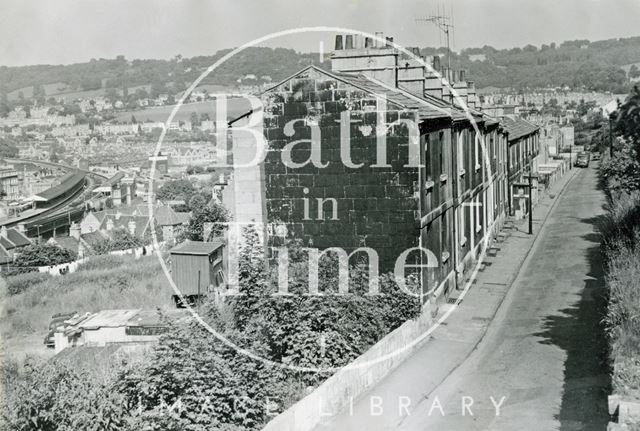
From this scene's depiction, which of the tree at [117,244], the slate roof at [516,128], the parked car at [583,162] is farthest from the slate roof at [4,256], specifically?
the parked car at [583,162]

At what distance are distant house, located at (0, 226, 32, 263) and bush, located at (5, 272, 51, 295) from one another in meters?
11.4

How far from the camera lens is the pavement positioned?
11.5 metres

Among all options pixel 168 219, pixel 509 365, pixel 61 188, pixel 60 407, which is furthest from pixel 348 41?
pixel 61 188

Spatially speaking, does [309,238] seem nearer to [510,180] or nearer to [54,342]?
[54,342]

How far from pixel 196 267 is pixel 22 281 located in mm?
29214

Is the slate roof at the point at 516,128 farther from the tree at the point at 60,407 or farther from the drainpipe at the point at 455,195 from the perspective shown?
the tree at the point at 60,407

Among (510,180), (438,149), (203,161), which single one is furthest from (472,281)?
(203,161)

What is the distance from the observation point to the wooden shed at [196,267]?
79.2ft

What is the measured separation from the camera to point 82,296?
114 feet

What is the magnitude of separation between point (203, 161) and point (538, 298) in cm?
17757

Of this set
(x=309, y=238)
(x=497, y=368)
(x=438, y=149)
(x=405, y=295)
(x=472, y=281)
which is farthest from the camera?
(x=472, y=281)

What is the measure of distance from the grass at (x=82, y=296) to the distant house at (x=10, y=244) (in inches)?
711

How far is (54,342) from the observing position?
24375mm

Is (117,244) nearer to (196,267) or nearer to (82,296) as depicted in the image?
(82,296)
